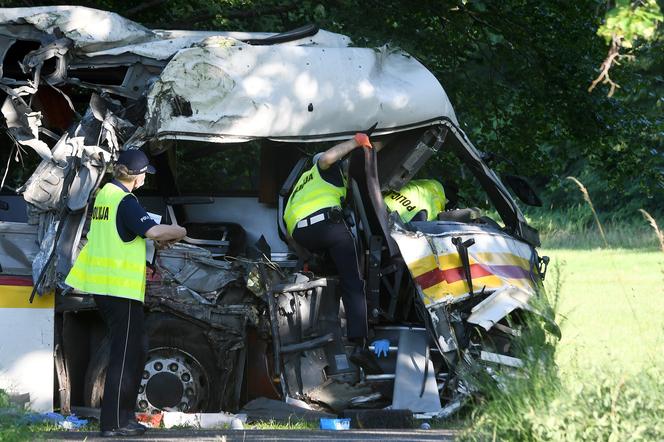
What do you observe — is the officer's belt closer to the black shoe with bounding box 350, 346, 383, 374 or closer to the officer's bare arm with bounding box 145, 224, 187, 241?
the black shoe with bounding box 350, 346, 383, 374

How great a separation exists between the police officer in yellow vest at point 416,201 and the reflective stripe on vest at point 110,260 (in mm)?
2473

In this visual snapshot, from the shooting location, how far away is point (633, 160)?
1434 centimetres

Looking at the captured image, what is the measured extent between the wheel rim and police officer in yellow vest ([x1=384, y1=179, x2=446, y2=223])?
191 cm

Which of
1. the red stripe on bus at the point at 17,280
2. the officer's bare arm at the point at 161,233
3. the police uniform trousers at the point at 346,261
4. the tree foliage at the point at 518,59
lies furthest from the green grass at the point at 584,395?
the tree foliage at the point at 518,59

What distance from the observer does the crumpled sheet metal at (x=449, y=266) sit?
30.7 ft

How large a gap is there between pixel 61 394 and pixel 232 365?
1.15 meters

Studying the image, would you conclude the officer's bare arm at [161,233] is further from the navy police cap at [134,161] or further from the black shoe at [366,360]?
the black shoe at [366,360]

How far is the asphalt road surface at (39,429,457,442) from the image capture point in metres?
8.07

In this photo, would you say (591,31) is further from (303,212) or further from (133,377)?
(133,377)

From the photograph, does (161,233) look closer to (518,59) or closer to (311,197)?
(311,197)

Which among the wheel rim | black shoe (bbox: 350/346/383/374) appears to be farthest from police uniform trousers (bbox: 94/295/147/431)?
black shoe (bbox: 350/346/383/374)

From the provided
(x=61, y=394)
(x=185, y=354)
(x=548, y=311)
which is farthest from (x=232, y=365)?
(x=548, y=311)

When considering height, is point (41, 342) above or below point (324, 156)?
below

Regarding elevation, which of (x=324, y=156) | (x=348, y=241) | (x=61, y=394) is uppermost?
(x=324, y=156)
